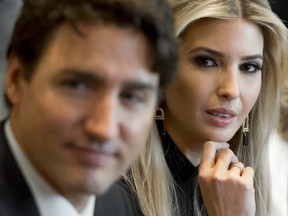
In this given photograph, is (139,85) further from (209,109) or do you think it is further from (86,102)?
(209,109)

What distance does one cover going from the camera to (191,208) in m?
1.66

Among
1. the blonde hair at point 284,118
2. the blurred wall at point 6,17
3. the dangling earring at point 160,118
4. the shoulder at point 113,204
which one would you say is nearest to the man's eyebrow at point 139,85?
the shoulder at point 113,204

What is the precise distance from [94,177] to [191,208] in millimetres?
840

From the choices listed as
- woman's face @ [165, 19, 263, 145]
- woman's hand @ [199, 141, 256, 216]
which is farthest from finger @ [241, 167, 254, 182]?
woman's face @ [165, 19, 263, 145]

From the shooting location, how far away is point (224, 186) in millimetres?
1497

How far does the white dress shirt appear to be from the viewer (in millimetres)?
911

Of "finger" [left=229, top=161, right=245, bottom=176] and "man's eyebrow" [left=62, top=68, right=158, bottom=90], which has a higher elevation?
"man's eyebrow" [left=62, top=68, right=158, bottom=90]

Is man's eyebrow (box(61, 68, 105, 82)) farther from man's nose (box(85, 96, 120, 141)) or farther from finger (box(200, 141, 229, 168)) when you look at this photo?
finger (box(200, 141, 229, 168))

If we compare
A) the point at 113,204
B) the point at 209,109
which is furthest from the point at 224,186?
the point at 113,204

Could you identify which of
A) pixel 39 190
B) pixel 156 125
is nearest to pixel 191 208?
pixel 156 125

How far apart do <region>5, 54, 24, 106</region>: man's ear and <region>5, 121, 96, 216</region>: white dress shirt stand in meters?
0.05

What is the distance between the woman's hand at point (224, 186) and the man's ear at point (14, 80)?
670mm

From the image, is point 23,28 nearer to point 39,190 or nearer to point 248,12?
point 39,190

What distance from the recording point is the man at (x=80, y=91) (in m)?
0.84
